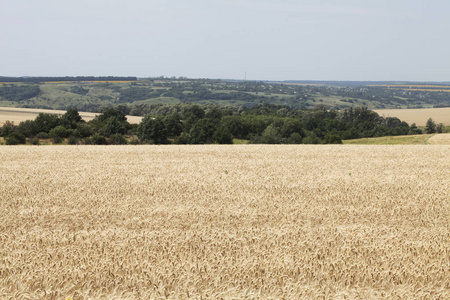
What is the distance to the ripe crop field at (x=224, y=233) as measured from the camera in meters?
6.77

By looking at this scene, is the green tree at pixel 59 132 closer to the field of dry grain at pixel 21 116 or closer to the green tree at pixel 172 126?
the green tree at pixel 172 126

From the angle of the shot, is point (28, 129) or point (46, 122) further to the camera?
point (46, 122)

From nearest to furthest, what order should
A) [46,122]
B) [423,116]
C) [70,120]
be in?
[46,122] → [70,120] → [423,116]

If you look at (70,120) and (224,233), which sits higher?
(224,233)

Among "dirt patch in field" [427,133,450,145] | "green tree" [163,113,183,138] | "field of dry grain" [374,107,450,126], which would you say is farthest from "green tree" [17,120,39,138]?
"field of dry grain" [374,107,450,126]

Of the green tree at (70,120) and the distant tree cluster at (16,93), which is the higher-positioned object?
the distant tree cluster at (16,93)

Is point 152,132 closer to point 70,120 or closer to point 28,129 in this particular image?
point 70,120

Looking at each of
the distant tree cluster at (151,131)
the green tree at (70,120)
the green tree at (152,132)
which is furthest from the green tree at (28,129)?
the green tree at (152,132)

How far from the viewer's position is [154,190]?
1494 centimetres

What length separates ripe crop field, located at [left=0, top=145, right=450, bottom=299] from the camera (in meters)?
6.77

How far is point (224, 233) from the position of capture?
9.51 m

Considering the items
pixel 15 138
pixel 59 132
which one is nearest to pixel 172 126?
pixel 59 132

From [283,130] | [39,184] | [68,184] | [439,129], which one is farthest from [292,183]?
[439,129]

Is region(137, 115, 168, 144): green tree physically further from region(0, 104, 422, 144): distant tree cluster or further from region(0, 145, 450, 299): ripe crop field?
region(0, 145, 450, 299): ripe crop field
